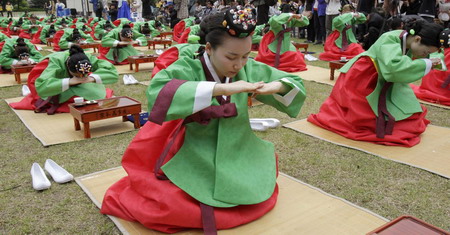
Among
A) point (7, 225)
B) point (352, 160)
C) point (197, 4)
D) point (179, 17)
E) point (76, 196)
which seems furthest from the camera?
point (197, 4)

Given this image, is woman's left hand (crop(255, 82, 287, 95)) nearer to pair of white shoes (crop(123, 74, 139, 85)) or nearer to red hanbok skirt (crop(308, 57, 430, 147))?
red hanbok skirt (crop(308, 57, 430, 147))

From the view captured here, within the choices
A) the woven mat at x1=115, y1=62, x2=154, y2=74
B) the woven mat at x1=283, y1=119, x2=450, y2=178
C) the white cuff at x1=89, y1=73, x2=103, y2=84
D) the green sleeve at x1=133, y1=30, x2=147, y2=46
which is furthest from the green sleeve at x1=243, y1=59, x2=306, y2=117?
the green sleeve at x1=133, y1=30, x2=147, y2=46

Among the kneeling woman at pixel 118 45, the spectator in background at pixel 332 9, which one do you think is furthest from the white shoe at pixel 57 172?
the spectator in background at pixel 332 9

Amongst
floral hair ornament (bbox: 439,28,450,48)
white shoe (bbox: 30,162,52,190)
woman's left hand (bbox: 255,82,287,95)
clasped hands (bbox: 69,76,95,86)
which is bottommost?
white shoe (bbox: 30,162,52,190)

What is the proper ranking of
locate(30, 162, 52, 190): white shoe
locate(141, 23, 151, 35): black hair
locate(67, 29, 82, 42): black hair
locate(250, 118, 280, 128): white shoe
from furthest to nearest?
locate(141, 23, 151, 35): black hair
locate(67, 29, 82, 42): black hair
locate(250, 118, 280, 128): white shoe
locate(30, 162, 52, 190): white shoe

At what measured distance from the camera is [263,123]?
4621 mm

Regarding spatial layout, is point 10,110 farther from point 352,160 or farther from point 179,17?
point 179,17

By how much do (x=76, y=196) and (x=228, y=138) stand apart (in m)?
1.30

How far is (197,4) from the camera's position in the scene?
19344 mm

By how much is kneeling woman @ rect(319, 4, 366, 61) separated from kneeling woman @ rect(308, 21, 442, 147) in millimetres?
4485

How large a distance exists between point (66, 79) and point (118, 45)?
4055 mm

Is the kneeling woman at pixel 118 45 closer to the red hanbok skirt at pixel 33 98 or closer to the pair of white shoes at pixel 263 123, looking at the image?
the red hanbok skirt at pixel 33 98

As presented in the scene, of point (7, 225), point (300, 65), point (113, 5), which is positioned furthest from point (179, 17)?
point (7, 225)

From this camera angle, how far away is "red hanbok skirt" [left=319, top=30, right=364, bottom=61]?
863 cm
